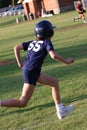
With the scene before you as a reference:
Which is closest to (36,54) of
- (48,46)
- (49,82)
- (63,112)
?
(48,46)

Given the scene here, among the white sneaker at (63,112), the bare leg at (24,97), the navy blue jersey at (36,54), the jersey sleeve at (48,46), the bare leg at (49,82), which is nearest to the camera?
the jersey sleeve at (48,46)

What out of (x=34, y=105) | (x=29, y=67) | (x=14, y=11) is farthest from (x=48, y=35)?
(x=14, y=11)

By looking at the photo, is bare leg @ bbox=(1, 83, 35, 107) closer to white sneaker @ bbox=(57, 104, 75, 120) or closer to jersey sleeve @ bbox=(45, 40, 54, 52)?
white sneaker @ bbox=(57, 104, 75, 120)

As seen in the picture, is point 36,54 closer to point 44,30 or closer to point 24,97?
point 44,30

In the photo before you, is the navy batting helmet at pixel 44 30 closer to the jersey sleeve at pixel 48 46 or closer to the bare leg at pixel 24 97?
the jersey sleeve at pixel 48 46

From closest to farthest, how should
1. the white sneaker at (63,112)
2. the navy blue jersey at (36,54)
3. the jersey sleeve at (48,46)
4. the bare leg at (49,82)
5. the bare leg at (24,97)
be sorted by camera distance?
the jersey sleeve at (48,46)
the navy blue jersey at (36,54)
the bare leg at (24,97)
the bare leg at (49,82)
the white sneaker at (63,112)

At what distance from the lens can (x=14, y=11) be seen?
9375 centimetres

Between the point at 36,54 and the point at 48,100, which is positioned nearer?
the point at 36,54

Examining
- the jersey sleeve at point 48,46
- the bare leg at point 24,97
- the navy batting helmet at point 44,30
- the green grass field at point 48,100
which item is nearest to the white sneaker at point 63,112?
the green grass field at point 48,100

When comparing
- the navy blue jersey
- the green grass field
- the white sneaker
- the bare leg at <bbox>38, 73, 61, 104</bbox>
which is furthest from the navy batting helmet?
the green grass field

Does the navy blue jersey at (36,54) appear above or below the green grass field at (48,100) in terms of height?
above

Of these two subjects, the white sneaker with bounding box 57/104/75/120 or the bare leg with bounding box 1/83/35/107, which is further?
the white sneaker with bounding box 57/104/75/120

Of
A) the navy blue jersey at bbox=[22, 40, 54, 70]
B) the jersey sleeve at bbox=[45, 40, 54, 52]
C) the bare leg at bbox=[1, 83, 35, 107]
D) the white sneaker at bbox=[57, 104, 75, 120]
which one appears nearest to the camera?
the jersey sleeve at bbox=[45, 40, 54, 52]

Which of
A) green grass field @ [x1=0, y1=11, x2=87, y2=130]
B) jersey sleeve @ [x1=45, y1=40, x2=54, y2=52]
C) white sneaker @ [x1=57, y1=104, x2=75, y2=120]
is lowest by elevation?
green grass field @ [x1=0, y1=11, x2=87, y2=130]
